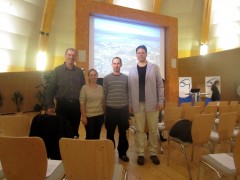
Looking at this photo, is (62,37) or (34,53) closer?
(34,53)

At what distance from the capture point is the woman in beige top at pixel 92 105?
3018 mm

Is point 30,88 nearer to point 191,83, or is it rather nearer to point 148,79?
point 191,83

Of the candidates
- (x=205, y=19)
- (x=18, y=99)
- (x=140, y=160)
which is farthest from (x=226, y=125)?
(x=205, y=19)

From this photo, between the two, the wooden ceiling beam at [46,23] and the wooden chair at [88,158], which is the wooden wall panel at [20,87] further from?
the wooden chair at [88,158]

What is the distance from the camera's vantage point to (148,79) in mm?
3172

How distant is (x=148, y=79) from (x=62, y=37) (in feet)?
28.5

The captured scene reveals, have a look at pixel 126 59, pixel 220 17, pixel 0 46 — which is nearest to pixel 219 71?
pixel 220 17

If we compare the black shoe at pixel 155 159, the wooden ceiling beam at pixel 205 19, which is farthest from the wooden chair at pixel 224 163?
the wooden ceiling beam at pixel 205 19

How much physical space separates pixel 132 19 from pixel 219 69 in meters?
6.05

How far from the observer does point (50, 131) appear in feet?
7.45

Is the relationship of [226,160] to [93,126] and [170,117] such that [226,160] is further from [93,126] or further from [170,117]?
[93,126]

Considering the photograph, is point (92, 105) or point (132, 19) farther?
point (132, 19)

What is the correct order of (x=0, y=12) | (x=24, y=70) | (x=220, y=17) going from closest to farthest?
(x=0, y=12), (x=24, y=70), (x=220, y=17)

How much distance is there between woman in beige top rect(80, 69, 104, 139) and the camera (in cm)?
302
